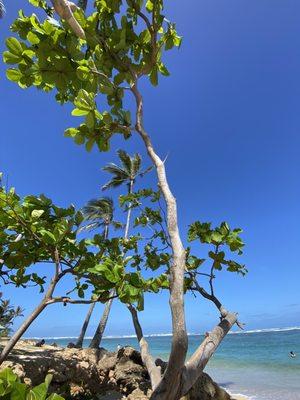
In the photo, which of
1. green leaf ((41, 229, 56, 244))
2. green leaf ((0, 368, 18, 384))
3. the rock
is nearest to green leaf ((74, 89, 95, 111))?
green leaf ((41, 229, 56, 244))

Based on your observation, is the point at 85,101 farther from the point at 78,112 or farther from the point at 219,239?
the point at 219,239

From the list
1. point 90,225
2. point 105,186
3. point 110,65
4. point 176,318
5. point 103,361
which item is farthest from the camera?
point 105,186

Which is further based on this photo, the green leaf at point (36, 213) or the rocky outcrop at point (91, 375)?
the rocky outcrop at point (91, 375)

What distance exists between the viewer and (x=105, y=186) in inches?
947

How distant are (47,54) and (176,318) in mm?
1846

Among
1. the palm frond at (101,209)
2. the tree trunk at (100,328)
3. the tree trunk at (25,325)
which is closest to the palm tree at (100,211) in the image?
the palm frond at (101,209)

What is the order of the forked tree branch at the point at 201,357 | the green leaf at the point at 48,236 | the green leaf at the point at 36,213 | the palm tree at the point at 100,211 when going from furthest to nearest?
the palm tree at the point at 100,211, the green leaf at the point at 36,213, the green leaf at the point at 48,236, the forked tree branch at the point at 201,357

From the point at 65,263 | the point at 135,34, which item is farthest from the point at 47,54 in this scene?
the point at 65,263

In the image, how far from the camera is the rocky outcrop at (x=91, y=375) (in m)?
5.47

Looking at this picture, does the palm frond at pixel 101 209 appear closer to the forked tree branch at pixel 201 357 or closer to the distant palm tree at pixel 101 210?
the distant palm tree at pixel 101 210

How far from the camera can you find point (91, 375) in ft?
23.8

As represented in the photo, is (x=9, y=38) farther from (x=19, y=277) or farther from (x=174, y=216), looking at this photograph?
(x=19, y=277)

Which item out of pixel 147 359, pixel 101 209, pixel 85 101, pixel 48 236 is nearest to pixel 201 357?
pixel 147 359

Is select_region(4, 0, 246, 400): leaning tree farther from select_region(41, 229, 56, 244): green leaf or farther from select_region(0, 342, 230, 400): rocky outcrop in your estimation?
select_region(0, 342, 230, 400): rocky outcrop
